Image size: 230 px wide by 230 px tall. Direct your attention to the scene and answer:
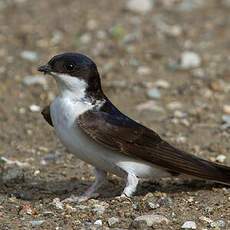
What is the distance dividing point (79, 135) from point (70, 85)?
342 mm

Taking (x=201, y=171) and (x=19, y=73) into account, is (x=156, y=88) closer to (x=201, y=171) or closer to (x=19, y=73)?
(x=19, y=73)

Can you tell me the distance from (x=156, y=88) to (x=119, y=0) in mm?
2758

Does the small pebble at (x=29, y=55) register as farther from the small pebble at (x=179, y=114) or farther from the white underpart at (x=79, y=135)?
the white underpart at (x=79, y=135)

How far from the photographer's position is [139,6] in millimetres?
11180

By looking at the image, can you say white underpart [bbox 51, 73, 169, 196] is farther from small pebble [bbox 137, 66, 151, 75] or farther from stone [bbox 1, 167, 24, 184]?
small pebble [bbox 137, 66, 151, 75]

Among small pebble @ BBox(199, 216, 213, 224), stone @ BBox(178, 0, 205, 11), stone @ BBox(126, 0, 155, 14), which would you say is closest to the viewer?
small pebble @ BBox(199, 216, 213, 224)

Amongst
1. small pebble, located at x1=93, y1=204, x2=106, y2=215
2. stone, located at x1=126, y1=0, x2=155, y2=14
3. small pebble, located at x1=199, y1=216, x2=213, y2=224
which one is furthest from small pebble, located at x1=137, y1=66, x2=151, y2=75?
small pebble, located at x1=199, y1=216, x2=213, y2=224

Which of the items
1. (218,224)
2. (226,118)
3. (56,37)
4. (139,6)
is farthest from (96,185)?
(139,6)

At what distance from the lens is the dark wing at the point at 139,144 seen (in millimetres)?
5676

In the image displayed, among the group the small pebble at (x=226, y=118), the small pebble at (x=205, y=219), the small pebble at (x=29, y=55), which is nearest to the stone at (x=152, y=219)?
the small pebble at (x=205, y=219)

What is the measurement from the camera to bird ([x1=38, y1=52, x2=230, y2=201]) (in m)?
5.67

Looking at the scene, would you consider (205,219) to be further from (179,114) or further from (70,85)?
(179,114)

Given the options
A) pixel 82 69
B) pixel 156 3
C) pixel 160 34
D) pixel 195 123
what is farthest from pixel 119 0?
pixel 82 69

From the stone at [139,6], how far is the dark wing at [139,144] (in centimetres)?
534
